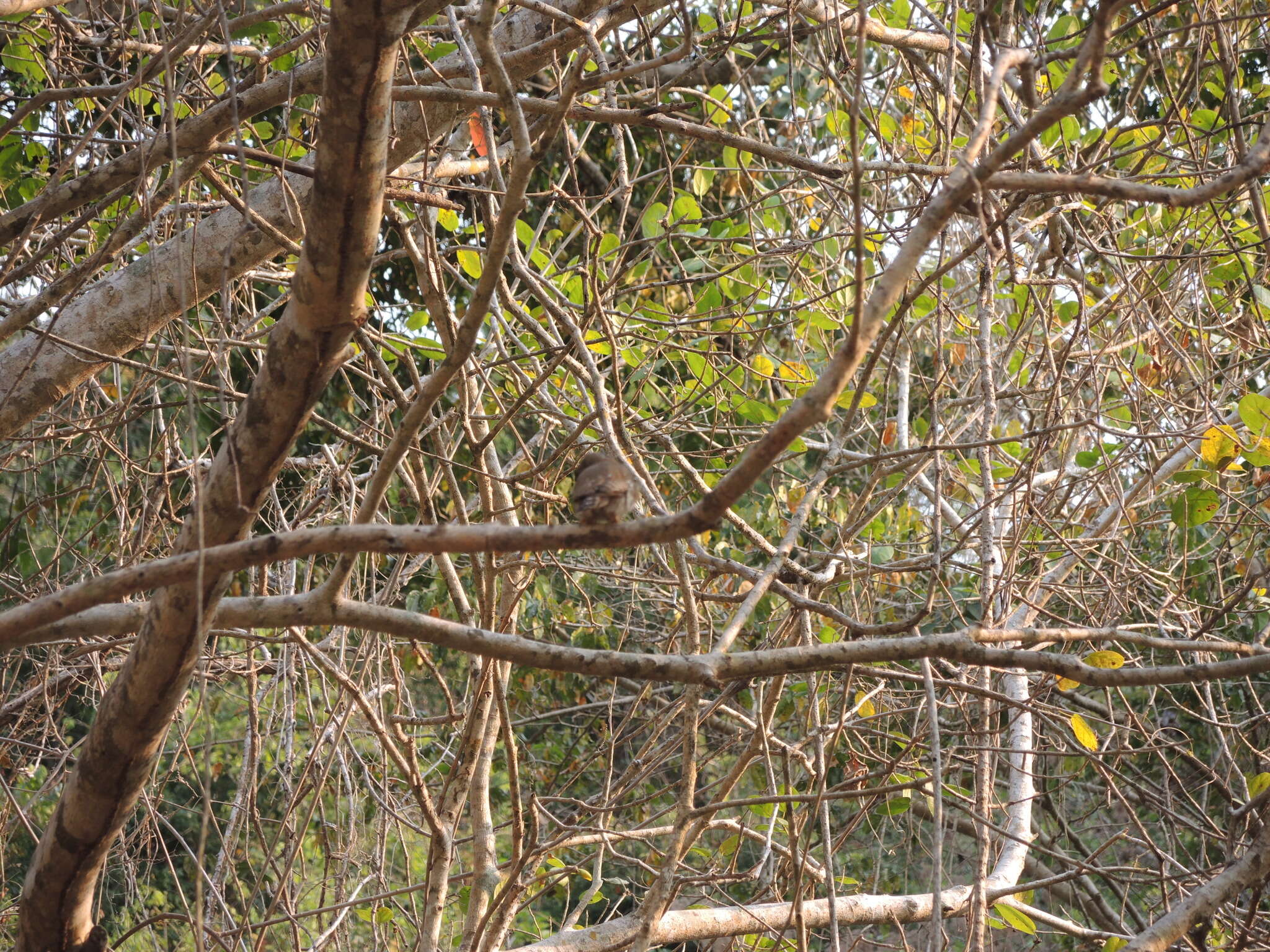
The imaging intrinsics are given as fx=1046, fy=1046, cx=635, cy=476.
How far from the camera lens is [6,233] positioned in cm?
183

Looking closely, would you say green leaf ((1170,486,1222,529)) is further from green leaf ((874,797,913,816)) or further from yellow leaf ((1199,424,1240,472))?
green leaf ((874,797,913,816))

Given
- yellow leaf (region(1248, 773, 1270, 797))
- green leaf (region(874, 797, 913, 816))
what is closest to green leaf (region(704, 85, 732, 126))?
green leaf (region(874, 797, 913, 816))

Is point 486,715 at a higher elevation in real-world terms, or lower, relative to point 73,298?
lower

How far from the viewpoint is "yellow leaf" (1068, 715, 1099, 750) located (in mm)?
2061

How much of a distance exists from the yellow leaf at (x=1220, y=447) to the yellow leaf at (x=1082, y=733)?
1.98ft

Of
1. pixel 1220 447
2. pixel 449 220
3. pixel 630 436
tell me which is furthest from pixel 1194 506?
pixel 449 220

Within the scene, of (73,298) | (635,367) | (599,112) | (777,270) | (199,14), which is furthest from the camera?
(777,270)

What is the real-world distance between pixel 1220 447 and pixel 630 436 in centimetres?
120

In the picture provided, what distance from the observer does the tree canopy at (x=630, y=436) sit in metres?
1.01

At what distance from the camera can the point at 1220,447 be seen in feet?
7.00

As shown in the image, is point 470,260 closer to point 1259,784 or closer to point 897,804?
point 897,804

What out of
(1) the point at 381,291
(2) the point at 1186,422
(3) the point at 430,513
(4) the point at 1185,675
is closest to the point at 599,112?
(3) the point at 430,513

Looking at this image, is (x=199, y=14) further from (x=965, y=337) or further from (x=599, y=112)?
(x=965, y=337)

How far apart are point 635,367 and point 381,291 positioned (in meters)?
2.61
